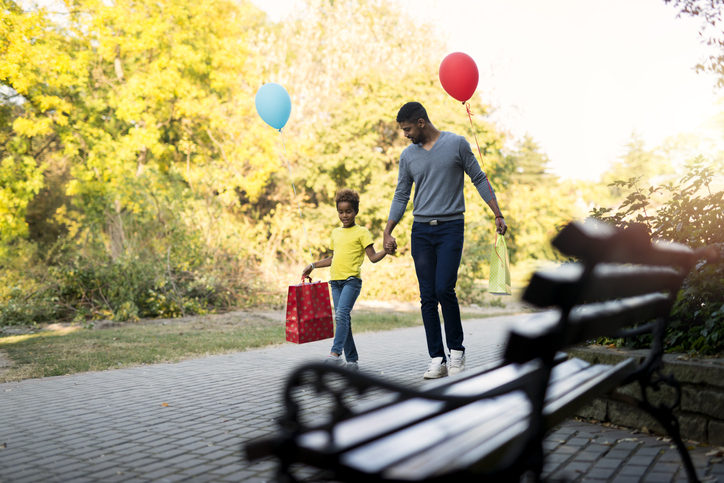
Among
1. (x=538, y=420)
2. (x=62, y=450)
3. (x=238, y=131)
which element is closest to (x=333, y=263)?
(x=62, y=450)

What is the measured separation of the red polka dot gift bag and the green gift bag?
4.87 ft

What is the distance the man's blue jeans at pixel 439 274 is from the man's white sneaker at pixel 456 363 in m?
0.05

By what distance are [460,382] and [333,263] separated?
313 cm

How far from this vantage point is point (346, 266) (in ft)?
16.6

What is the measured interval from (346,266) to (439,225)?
34.9 inches

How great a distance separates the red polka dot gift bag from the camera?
513 centimetres

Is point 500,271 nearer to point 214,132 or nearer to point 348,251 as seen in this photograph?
point 348,251

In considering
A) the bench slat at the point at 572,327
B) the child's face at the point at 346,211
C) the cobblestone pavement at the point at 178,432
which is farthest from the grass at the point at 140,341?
the bench slat at the point at 572,327

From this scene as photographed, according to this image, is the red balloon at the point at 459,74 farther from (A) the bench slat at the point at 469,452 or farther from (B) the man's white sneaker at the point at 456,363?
(A) the bench slat at the point at 469,452

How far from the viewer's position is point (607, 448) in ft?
9.94

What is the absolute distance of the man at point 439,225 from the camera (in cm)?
484

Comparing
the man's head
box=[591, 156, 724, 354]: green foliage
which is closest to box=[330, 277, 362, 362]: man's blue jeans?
the man's head

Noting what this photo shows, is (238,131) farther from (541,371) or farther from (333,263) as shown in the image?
(541,371)

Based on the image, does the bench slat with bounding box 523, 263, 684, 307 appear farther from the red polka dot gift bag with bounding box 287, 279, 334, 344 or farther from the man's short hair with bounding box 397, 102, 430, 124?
the red polka dot gift bag with bounding box 287, 279, 334, 344
